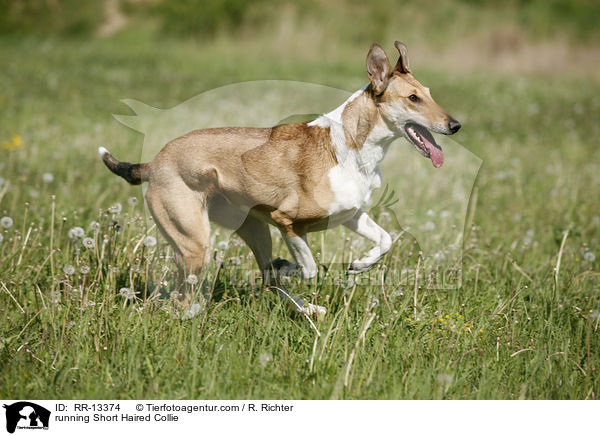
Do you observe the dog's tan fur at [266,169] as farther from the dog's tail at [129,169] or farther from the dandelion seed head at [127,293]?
the dandelion seed head at [127,293]

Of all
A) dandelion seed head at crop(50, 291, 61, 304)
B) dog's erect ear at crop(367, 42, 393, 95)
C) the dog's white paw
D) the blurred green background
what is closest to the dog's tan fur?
dog's erect ear at crop(367, 42, 393, 95)

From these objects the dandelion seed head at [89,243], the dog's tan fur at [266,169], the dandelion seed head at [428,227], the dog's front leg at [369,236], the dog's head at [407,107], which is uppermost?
the dog's head at [407,107]

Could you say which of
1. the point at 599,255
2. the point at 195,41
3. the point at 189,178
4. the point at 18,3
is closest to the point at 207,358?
the point at 189,178

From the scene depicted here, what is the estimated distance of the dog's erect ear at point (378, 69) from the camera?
11.7ft

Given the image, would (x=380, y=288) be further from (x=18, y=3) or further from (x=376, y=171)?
(x=18, y=3)

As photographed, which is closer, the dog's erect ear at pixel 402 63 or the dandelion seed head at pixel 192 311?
the dog's erect ear at pixel 402 63

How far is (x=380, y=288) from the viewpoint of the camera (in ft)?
14.7

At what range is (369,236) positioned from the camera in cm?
406

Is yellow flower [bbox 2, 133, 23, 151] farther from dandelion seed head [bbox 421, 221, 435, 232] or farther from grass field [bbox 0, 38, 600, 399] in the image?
dandelion seed head [bbox 421, 221, 435, 232]

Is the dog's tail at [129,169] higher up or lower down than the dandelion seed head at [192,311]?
higher up
